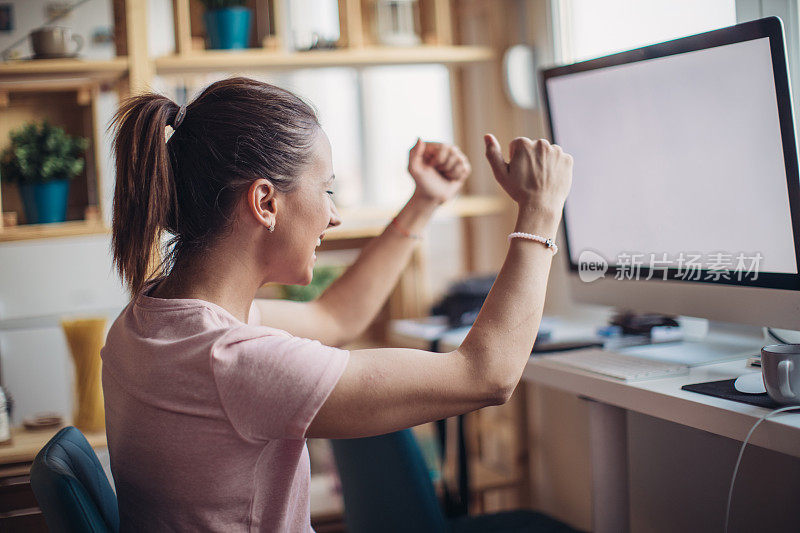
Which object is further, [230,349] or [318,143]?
[318,143]

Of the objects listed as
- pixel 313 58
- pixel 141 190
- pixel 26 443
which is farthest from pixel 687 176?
pixel 26 443

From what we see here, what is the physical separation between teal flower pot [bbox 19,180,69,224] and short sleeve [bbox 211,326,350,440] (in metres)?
1.29

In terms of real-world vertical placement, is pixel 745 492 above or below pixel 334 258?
below

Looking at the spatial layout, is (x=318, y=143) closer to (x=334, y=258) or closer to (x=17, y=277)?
(x=17, y=277)

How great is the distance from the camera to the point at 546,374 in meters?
1.56

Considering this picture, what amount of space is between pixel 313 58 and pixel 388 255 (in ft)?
2.94

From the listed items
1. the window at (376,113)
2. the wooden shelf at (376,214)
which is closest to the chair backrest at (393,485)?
the wooden shelf at (376,214)

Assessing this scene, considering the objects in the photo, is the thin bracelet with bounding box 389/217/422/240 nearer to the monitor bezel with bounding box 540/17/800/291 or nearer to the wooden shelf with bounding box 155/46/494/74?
the monitor bezel with bounding box 540/17/800/291

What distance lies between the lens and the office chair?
1.43m

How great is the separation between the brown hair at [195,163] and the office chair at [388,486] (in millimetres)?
583

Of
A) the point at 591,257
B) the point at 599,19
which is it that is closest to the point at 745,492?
the point at 591,257

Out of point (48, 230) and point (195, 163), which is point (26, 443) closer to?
point (48, 230)

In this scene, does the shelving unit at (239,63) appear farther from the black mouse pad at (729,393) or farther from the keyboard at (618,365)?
the black mouse pad at (729,393)

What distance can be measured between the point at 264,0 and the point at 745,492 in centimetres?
173
